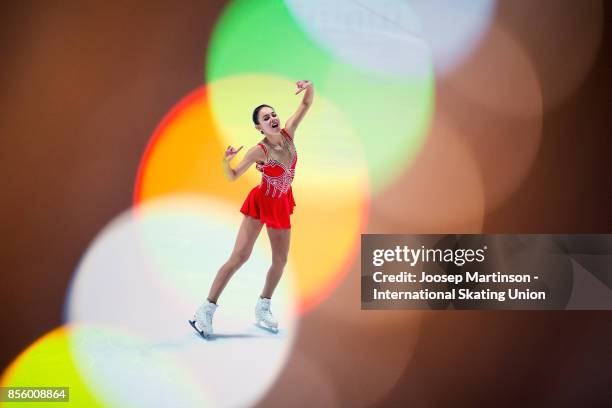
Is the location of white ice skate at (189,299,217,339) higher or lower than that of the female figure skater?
lower

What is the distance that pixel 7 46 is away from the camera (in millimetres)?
2475

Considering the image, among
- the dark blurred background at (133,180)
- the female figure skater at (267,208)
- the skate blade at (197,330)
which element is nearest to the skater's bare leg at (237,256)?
the female figure skater at (267,208)

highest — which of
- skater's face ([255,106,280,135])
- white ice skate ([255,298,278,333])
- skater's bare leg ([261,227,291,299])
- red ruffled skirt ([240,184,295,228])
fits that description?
skater's face ([255,106,280,135])

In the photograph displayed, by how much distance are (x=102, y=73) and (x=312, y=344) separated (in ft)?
5.46

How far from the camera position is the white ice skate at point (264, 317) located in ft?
8.00

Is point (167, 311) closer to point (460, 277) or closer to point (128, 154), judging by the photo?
point (128, 154)

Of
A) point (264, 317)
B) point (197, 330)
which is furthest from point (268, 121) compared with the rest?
point (197, 330)

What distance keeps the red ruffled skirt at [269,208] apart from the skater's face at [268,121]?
0.30 m

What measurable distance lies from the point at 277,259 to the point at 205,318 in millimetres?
443

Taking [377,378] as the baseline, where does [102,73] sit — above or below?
above

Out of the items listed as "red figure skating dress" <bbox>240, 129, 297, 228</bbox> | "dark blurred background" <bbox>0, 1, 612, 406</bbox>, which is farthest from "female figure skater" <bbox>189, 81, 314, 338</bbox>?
"dark blurred background" <bbox>0, 1, 612, 406</bbox>

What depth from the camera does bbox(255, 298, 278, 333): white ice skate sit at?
244 centimetres

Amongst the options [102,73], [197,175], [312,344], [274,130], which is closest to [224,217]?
[197,175]

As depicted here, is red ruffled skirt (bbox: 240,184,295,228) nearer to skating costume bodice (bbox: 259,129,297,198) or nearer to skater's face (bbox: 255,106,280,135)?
skating costume bodice (bbox: 259,129,297,198)
